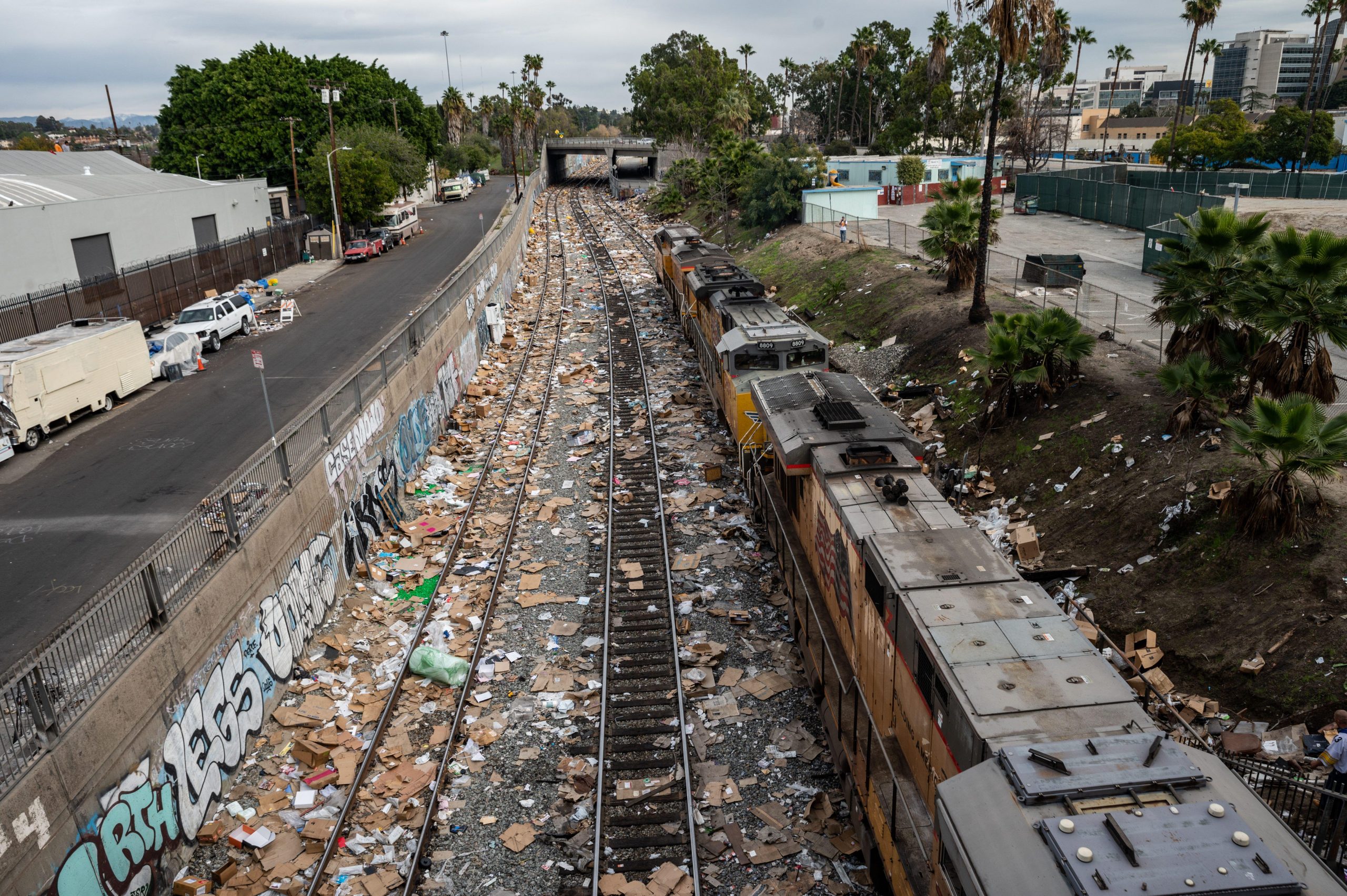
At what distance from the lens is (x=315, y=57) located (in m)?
74.4

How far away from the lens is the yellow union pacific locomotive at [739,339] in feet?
64.1

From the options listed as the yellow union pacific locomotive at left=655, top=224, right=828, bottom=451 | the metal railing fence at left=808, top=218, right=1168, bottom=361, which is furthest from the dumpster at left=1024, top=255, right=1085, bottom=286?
the yellow union pacific locomotive at left=655, top=224, right=828, bottom=451

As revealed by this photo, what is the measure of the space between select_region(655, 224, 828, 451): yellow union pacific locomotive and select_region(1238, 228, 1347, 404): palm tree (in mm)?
8310

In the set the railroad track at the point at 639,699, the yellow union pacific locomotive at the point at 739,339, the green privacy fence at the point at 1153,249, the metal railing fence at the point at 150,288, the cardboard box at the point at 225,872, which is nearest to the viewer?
the cardboard box at the point at 225,872

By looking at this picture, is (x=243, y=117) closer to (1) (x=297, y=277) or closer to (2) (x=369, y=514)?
(1) (x=297, y=277)

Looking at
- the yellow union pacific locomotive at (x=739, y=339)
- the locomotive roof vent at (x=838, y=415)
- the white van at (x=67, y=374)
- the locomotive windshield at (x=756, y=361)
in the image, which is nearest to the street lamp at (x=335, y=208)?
the white van at (x=67, y=374)

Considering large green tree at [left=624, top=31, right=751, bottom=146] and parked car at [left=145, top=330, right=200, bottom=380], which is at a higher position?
large green tree at [left=624, top=31, right=751, bottom=146]

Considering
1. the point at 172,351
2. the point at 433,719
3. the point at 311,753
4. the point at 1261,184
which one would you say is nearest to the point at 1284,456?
the point at 433,719

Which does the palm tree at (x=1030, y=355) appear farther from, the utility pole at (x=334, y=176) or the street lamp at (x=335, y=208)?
the street lamp at (x=335, y=208)

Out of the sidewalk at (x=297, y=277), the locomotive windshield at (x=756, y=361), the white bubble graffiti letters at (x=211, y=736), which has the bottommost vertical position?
the white bubble graffiti letters at (x=211, y=736)

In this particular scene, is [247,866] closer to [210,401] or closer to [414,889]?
[414,889]

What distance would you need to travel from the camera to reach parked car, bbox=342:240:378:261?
54.2m

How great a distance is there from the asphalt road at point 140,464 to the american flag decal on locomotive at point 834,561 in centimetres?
1129

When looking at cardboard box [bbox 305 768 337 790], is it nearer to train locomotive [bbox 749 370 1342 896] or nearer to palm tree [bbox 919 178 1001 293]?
train locomotive [bbox 749 370 1342 896]
